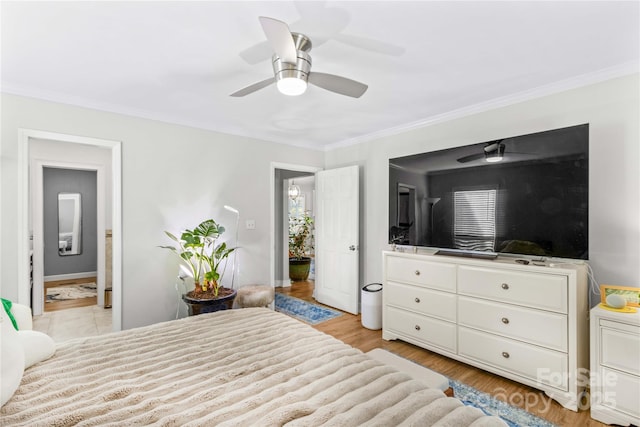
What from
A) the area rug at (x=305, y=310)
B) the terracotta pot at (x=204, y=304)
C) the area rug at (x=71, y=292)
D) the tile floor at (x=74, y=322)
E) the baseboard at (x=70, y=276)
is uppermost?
the terracotta pot at (x=204, y=304)

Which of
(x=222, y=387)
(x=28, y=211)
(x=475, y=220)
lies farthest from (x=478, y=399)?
(x=28, y=211)

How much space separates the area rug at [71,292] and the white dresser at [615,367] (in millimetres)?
6269

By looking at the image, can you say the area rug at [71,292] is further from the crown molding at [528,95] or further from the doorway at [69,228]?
the crown molding at [528,95]

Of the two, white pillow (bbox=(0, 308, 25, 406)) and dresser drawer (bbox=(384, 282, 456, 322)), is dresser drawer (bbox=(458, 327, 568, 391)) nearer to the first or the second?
dresser drawer (bbox=(384, 282, 456, 322))

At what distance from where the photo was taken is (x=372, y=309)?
360cm

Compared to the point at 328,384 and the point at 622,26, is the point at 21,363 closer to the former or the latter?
the point at 328,384

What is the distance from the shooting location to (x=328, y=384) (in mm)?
1299

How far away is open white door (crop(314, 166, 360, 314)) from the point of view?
13.5ft

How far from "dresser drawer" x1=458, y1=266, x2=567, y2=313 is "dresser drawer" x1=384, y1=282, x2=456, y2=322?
19cm

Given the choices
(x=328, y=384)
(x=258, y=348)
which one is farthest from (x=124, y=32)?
(x=328, y=384)

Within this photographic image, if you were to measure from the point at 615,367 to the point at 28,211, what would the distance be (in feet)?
15.0

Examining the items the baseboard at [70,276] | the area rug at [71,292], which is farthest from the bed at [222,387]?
the baseboard at [70,276]

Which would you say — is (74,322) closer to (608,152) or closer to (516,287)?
(516,287)

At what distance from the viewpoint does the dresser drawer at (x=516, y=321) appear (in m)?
2.19
